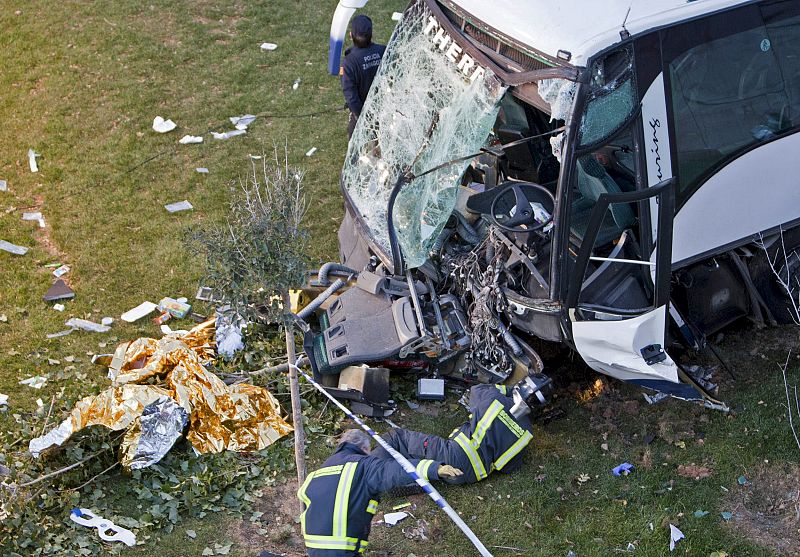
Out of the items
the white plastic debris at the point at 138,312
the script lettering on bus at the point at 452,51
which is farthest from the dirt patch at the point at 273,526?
the script lettering on bus at the point at 452,51

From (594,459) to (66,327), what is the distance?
447 cm

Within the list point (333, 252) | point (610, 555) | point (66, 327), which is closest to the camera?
point (610, 555)

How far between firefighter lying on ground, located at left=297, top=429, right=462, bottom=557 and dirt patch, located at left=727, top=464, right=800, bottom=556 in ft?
7.20

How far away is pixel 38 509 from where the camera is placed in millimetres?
→ 5590

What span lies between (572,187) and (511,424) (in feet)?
5.19

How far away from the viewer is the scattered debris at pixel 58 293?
25.7 ft

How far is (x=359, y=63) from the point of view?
8.52m

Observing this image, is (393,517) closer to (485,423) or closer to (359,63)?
(485,423)

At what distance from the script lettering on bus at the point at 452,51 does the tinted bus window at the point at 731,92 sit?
1236 millimetres

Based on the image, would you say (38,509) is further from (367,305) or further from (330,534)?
(367,305)

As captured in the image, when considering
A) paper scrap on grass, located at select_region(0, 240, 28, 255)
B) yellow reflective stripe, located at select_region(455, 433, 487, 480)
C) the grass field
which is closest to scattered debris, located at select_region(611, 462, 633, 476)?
the grass field

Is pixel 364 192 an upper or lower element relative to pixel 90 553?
upper

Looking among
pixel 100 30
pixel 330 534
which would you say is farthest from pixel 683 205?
pixel 100 30

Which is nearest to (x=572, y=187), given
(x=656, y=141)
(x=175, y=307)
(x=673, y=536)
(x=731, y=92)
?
(x=656, y=141)
